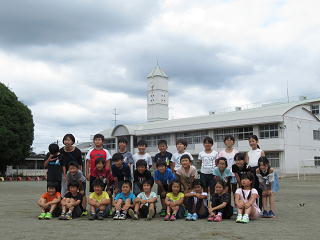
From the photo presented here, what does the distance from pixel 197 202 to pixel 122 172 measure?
63.7 inches

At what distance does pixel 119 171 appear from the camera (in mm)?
7598

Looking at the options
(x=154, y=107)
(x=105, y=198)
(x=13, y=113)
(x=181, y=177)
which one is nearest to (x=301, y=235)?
(x=181, y=177)

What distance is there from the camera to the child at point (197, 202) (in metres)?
7.07

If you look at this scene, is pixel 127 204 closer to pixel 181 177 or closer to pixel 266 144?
pixel 181 177

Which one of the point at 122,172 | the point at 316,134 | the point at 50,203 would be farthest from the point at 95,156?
the point at 316,134

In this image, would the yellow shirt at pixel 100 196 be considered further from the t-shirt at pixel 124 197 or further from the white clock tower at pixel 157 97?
the white clock tower at pixel 157 97

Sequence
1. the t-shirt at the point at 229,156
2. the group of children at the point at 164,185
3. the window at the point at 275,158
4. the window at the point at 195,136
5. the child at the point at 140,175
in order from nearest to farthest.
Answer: the group of children at the point at 164,185, the child at the point at 140,175, the t-shirt at the point at 229,156, the window at the point at 275,158, the window at the point at 195,136

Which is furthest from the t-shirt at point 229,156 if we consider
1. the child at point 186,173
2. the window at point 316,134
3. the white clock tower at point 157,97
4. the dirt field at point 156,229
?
the white clock tower at point 157,97

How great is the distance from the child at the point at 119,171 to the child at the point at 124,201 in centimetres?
20

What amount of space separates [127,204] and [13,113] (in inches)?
1045

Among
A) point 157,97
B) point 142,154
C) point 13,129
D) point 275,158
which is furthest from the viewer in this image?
point 157,97

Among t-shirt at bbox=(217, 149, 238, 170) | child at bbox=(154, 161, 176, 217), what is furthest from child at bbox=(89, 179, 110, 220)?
t-shirt at bbox=(217, 149, 238, 170)

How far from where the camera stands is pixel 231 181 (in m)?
7.51

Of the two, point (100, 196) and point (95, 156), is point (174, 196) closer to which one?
point (100, 196)
